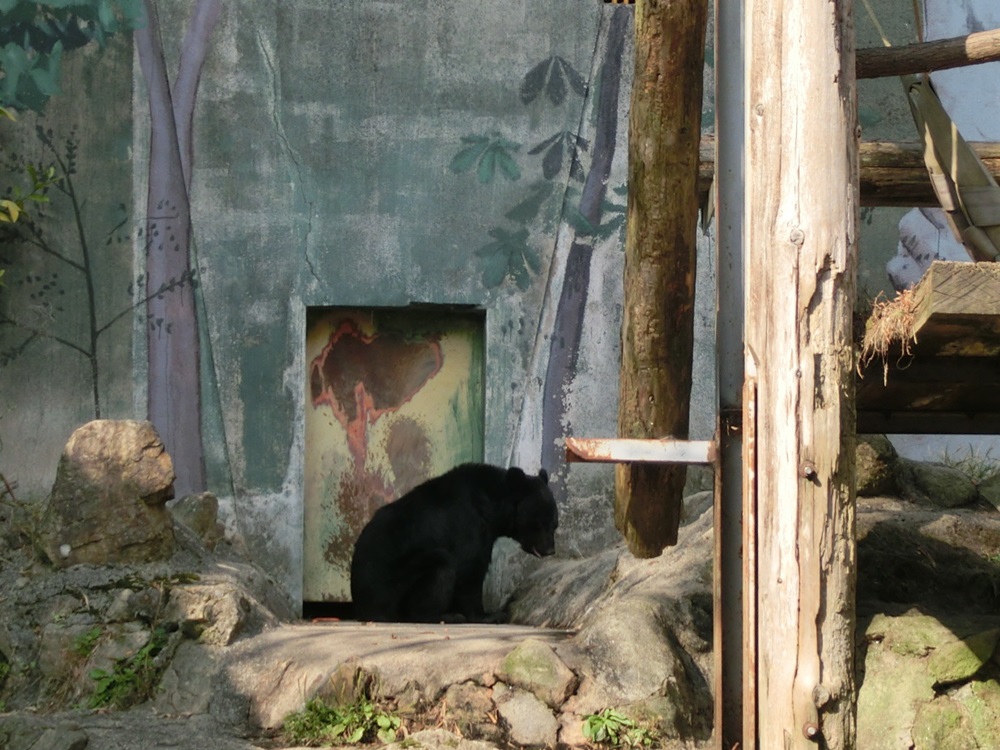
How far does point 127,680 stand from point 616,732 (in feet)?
8.32

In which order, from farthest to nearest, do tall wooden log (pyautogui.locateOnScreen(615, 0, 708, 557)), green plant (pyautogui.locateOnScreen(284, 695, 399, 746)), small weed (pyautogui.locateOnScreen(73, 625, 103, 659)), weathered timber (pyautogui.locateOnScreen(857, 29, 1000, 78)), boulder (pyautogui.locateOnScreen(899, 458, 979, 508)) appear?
boulder (pyautogui.locateOnScreen(899, 458, 979, 508)) < small weed (pyautogui.locateOnScreen(73, 625, 103, 659)) < green plant (pyautogui.locateOnScreen(284, 695, 399, 746)) < tall wooden log (pyautogui.locateOnScreen(615, 0, 708, 557)) < weathered timber (pyautogui.locateOnScreen(857, 29, 1000, 78))

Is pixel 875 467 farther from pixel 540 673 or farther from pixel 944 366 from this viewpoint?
pixel 540 673

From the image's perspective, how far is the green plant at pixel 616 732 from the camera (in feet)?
19.4

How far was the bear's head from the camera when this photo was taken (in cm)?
1004

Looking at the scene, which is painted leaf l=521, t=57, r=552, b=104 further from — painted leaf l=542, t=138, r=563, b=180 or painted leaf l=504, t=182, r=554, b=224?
painted leaf l=504, t=182, r=554, b=224

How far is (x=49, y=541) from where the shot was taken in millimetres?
7246

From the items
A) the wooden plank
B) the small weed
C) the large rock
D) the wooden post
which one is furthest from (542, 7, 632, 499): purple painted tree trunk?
the wooden post

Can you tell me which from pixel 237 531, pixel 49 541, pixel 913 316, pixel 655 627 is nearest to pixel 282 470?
pixel 237 531

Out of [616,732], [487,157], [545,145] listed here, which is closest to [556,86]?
[545,145]

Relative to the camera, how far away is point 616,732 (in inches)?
234

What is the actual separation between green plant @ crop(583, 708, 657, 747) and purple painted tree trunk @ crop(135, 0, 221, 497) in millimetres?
5385

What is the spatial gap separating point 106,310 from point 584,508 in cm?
425

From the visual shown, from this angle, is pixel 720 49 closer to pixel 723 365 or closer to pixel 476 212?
pixel 723 365

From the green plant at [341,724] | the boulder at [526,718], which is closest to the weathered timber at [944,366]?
the boulder at [526,718]
